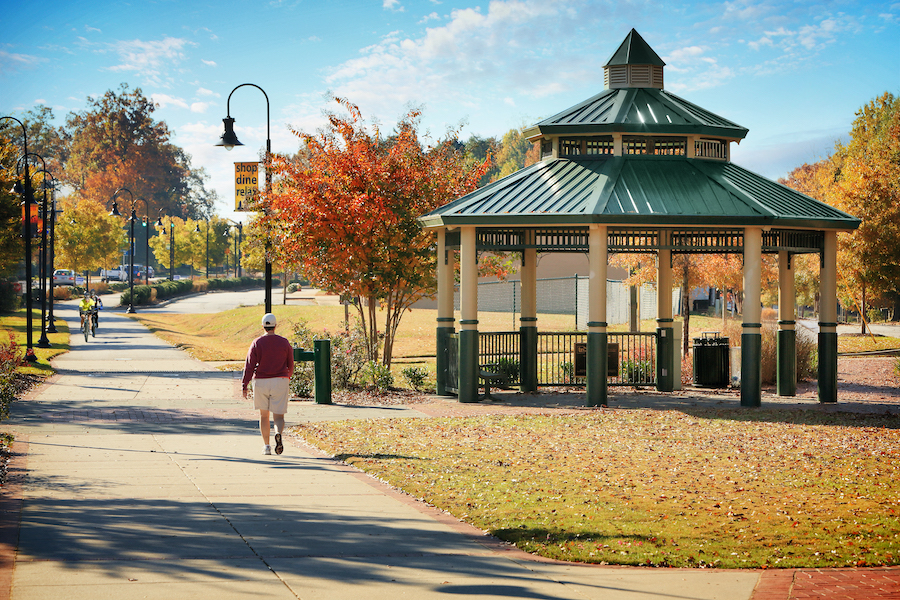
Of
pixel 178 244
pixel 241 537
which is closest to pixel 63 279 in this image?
pixel 178 244

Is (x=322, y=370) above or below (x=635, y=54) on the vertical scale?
below

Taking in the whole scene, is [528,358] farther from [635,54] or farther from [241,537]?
[241,537]

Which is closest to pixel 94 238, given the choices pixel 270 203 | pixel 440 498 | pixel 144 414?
pixel 270 203

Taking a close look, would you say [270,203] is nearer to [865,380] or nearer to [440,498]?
[440,498]

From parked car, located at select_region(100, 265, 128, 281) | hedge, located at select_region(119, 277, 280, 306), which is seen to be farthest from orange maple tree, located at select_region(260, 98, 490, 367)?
parked car, located at select_region(100, 265, 128, 281)

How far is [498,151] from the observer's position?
107m

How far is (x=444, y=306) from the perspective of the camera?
18.4 meters

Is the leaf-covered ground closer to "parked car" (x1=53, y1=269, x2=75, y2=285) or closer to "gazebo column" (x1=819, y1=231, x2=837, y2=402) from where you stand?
"gazebo column" (x1=819, y1=231, x2=837, y2=402)

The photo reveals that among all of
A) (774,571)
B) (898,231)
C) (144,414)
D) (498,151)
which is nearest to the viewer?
(774,571)

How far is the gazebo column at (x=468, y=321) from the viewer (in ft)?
55.0

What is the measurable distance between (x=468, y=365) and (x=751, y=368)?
203 inches

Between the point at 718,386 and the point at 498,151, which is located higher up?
the point at 498,151

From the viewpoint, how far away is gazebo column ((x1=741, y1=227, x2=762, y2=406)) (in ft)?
52.3

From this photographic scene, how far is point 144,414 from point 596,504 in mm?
9167
